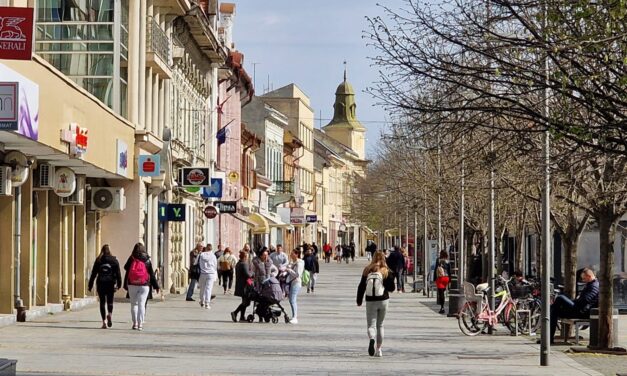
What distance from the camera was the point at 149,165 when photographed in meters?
40.8

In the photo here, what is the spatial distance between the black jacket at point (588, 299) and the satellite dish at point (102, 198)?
1585cm

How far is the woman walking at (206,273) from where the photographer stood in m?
38.8

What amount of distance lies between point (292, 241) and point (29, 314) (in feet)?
285

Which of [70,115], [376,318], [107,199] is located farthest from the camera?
[107,199]

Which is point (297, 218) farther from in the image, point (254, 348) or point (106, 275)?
point (254, 348)

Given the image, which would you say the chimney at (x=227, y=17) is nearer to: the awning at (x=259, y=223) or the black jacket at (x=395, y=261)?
the awning at (x=259, y=223)

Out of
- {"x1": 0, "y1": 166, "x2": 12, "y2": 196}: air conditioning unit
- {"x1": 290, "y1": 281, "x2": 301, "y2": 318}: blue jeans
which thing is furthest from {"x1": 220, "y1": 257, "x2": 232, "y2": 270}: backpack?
{"x1": 0, "y1": 166, "x2": 12, "y2": 196}: air conditioning unit

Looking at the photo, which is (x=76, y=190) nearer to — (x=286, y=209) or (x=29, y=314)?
(x=29, y=314)

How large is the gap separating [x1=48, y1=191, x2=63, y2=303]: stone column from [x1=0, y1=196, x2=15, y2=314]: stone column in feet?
17.2

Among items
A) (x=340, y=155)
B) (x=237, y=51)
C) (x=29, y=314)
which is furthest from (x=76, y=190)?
(x=340, y=155)

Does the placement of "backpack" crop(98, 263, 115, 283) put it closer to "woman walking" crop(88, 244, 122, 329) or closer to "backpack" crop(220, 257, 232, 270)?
"woman walking" crop(88, 244, 122, 329)

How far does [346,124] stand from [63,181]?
157m

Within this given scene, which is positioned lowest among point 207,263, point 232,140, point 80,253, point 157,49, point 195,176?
point 207,263

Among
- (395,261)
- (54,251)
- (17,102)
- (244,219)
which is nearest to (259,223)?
(244,219)
